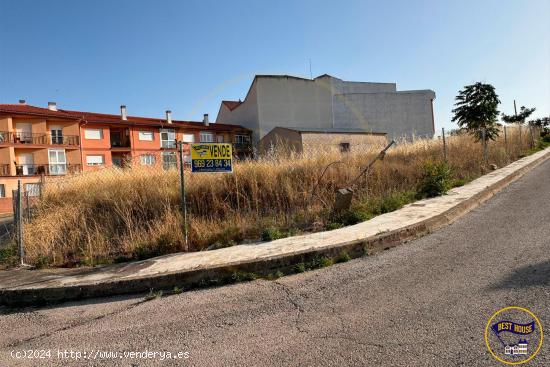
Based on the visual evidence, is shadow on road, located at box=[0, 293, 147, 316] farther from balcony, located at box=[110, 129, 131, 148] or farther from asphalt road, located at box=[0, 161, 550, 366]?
balcony, located at box=[110, 129, 131, 148]

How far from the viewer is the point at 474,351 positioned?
2.42m

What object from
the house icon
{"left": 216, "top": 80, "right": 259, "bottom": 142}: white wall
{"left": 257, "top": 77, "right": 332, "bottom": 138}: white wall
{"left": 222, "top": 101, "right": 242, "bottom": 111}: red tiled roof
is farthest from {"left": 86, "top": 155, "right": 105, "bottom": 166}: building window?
the house icon

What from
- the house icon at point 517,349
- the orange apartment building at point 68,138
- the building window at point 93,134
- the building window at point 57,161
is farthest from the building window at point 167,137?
the house icon at point 517,349

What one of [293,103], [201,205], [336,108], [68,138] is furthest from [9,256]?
[336,108]

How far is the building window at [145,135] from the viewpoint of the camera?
40.4m

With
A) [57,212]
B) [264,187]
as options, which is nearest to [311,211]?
[264,187]

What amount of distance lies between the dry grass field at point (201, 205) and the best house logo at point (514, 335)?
3.59m

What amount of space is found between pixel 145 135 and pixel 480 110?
36.7 meters

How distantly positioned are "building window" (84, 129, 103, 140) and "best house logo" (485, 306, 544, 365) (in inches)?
1661

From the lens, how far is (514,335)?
2580mm

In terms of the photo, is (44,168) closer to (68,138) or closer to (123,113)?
(68,138)

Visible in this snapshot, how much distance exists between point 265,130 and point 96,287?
3814 cm

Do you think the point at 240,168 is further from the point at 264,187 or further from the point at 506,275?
the point at 506,275

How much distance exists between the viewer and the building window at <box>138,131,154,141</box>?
4041 centimetres
